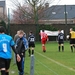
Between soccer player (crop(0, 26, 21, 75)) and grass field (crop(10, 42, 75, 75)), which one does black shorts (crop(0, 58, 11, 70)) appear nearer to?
soccer player (crop(0, 26, 21, 75))

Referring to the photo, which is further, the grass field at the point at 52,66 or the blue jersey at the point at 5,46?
the grass field at the point at 52,66

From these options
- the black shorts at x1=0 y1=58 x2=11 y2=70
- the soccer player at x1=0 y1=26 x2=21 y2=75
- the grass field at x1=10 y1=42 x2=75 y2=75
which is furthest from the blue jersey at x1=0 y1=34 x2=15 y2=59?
the grass field at x1=10 y1=42 x2=75 y2=75

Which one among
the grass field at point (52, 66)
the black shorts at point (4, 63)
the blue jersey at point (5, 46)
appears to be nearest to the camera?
the black shorts at point (4, 63)

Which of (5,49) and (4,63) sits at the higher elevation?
(5,49)

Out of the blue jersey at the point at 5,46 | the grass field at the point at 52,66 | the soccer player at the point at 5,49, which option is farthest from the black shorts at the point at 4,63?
the grass field at the point at 52,66

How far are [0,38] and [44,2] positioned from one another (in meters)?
47.2

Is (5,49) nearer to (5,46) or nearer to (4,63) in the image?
(5,46)

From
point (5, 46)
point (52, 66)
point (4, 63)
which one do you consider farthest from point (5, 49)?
point (52, 66)

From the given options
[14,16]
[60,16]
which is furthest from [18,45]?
[60,16]

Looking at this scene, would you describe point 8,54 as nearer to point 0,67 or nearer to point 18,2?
point 0,67

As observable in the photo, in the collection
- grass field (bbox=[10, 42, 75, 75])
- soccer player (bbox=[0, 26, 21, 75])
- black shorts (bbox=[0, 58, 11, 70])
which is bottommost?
grass field (bbox=[10, 42, 75, 75])

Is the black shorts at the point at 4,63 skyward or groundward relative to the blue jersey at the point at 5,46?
groundward

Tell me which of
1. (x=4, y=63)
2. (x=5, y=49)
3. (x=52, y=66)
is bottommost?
Answer: (x=52, y=66)

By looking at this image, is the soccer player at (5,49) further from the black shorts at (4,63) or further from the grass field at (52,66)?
the grass field at (52,66)
